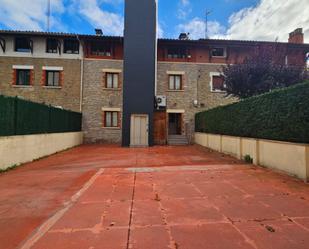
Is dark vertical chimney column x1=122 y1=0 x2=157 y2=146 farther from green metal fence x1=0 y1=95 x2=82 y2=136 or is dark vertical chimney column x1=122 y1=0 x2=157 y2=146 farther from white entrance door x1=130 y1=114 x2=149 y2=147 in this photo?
green metal fence x1=0 y1=95 x2=82 y2=136

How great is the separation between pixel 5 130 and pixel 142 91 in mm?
9581

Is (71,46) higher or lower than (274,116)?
higher

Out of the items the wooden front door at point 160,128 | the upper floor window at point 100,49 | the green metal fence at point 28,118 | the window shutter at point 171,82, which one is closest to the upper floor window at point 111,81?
the upper floor window at point 100,49

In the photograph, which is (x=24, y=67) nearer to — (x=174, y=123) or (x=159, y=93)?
(x=159, y=93)

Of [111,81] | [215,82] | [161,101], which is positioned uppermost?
[215,82]

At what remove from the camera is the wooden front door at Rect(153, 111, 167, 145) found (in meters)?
17.3

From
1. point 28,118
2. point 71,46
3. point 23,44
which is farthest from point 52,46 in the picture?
point 28,118

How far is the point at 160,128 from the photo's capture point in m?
17.4

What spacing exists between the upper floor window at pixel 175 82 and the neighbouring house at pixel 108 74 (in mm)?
82

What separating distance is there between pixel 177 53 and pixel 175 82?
8.31 feet

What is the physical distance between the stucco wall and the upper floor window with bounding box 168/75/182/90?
9169 mm

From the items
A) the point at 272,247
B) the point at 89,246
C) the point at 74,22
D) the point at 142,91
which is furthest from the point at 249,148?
the point at 74,22

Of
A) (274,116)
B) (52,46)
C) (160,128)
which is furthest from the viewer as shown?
(160,128)

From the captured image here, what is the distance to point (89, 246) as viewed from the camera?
8.52ft
